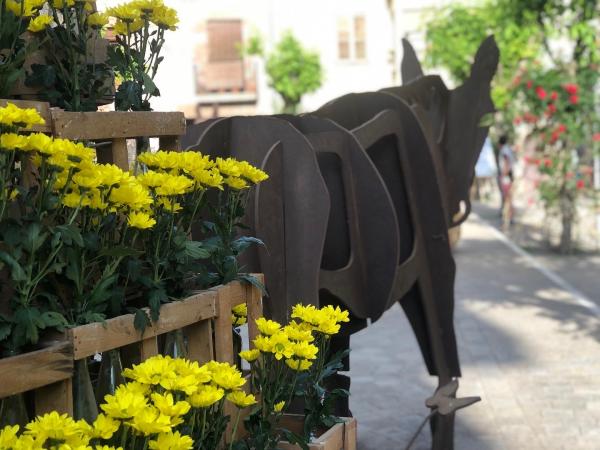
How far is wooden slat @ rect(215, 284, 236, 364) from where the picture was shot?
2.40 meters

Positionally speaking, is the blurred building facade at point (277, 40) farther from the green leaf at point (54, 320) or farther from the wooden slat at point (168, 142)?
the green leaf at point (54, 320)

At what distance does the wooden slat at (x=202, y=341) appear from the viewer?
2.38 meters

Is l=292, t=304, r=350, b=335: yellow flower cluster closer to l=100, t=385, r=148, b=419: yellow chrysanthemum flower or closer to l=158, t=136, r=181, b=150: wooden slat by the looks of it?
l=158, t=136, r=181, b=150: wooden slat

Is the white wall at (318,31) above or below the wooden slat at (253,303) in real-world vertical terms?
above

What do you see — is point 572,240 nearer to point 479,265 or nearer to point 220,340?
point 479,265

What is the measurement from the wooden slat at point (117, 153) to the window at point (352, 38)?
34.3 meters

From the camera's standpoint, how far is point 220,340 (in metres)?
2.42

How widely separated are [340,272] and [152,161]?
1.74 meters

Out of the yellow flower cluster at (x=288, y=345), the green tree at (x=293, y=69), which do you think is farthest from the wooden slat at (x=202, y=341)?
the green tree at (x=293, y=69)

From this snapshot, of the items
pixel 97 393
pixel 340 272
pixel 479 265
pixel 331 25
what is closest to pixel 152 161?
pixel 97 393

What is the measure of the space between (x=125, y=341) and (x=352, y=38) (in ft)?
116

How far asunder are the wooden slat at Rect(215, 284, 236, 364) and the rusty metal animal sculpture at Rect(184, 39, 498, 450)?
111 centimetres

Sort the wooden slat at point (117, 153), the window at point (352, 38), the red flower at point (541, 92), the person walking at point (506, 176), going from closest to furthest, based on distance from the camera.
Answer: the wooden slat at point (117, 153) < the red flower at point (541, 92) < the person walking at point (506, 176) < the window at point (352, 38)

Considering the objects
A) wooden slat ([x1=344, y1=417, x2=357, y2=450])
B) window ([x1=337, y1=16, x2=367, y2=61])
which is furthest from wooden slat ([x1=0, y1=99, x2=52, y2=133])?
window ([x1=337, y1=16, x2=367, y2=61])
